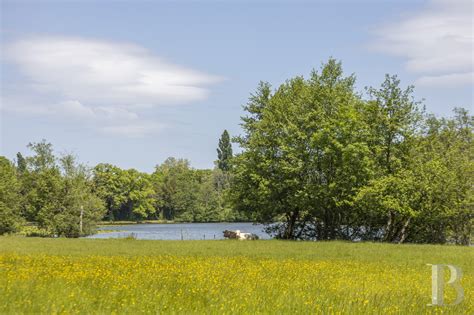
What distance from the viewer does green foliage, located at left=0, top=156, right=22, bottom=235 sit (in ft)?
259

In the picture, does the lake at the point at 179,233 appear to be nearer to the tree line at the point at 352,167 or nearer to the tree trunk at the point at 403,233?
the tree line at the point at 352,167

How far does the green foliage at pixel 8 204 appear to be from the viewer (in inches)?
3108

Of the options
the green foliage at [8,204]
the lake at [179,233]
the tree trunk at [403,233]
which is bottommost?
the lake at [179,233]

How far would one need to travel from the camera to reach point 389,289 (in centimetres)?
1898

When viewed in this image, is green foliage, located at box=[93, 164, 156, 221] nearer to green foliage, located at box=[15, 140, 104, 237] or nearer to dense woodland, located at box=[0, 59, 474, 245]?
green foliage, located at box=[15, 140, 104, 237]

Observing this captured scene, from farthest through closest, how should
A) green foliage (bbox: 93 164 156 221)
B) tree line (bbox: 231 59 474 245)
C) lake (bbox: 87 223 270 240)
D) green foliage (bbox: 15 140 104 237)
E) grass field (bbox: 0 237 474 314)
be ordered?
green foliage (bbox: 93 164 156 221), lake (bbox: 87 223 270 240), green foliage (bbox: 15 140 104 237), tree line (bbox: 231 59 474 245), grass field (bbox: 0 237 474 314)

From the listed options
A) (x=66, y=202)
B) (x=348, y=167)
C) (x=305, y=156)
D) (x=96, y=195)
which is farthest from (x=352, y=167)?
(x=96, y=195)

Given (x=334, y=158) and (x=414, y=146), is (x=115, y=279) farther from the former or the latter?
(x=414, y=146)

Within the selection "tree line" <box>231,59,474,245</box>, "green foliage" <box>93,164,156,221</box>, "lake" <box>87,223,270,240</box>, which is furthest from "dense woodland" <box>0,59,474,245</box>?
"green foliage" <box>93,164,156,221</box>

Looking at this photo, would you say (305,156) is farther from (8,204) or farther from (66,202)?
(8,204)

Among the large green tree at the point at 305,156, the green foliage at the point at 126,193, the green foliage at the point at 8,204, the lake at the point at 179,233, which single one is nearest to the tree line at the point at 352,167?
the large green tree at the point at 305,156

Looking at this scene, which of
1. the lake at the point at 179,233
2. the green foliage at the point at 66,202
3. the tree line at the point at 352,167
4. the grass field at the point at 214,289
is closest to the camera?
the grass field at the point at 214,289

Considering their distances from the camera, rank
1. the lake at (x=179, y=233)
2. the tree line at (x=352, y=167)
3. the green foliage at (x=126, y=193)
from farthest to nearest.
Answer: the green foliage at (x=126, y=193), the lake at (x=179, y=233), the tree line at (x=352, y=167)

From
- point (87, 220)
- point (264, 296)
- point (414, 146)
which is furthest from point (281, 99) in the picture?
point (264, 296)
